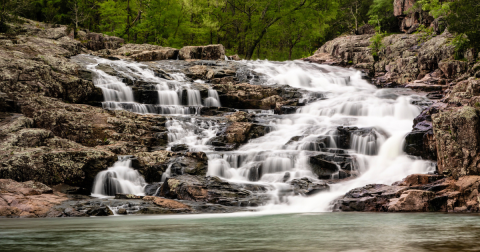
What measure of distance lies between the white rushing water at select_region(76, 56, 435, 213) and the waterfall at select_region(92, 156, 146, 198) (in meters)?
0.04

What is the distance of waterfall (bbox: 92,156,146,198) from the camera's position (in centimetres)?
1380

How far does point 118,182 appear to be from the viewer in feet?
45.9

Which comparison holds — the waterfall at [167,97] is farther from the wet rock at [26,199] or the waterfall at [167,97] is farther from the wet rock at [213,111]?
the wet rock at [26,199]

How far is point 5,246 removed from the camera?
5055mm

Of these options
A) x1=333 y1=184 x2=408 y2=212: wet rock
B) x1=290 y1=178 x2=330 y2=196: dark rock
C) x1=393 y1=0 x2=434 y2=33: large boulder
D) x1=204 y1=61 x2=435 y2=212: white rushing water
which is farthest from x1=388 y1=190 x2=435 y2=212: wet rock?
x1=393 y1=0 x2=434 y2=33: large boulder

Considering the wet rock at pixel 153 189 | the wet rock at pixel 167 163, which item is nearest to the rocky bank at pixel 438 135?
the wet rock at pixel 167 163

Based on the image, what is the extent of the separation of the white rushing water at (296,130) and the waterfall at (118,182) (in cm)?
4

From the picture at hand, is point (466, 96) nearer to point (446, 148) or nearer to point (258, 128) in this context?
point (446, 148)

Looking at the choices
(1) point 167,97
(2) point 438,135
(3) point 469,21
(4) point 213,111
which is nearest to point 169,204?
(2) point 438,135

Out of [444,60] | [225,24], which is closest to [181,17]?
[225,24]

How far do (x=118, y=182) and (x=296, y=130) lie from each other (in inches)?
363

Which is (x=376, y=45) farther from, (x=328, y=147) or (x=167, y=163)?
(x=167, y=163)

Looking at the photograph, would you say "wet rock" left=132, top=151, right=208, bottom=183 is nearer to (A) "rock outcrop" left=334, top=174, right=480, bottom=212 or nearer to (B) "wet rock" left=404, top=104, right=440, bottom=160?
(A) "rock outcrop" left=334, top=174, right=480, bottom=212

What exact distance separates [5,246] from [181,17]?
130ft
